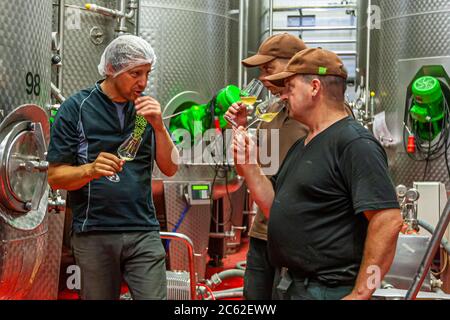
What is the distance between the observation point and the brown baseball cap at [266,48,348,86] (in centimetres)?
219

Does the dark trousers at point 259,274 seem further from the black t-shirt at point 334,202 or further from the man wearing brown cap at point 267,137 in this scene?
the black t-shirt at point 334,202

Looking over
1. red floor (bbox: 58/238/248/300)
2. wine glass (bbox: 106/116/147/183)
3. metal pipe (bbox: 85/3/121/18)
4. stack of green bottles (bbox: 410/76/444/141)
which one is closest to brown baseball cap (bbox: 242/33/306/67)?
wine glass (bbox: 106/116/147/183)

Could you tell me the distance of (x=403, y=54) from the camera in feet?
19.8

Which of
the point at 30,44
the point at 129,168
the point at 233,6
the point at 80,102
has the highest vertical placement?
the point at 233,6

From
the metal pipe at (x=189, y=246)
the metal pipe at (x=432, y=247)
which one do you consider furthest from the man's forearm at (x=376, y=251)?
the metal pipe at (x=189, y=246)

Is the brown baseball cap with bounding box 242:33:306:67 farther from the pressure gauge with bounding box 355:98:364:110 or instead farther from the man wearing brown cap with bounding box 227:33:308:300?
the pressure gauge with bounding box 355:98:364:110

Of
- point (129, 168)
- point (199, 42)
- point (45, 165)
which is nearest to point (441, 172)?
point (199, 42)

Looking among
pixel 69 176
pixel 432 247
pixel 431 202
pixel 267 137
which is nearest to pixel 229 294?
pixel 431 202

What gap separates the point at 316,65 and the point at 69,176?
1.03 metres

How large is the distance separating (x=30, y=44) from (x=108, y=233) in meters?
0.77

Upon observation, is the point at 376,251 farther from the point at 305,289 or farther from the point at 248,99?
the point at 248,99
